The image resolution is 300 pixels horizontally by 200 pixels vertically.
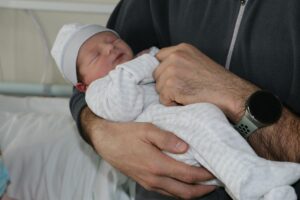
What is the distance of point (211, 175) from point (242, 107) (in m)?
0.15

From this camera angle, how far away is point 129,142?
934mm

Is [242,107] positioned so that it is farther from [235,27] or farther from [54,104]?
[54,104]

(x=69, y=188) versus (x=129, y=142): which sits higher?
(x=129, y=142)

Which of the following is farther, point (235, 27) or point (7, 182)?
point (7, 182)

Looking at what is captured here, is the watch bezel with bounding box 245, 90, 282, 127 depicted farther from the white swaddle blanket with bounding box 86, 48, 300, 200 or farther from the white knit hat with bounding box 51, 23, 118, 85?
the white knit hat with bounding box 51, 23, 118, 85

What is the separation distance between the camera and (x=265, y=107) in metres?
0.82

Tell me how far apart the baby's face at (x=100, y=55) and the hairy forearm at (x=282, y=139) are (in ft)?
1.53

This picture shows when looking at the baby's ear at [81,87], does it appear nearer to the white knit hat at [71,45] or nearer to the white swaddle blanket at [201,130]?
the white knit hat at [71,45]

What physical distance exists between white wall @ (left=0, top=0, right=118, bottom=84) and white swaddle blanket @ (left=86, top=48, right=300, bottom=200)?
980 mm

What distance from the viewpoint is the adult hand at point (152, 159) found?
861mm

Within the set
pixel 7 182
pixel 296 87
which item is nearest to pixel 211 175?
pixel 296 87

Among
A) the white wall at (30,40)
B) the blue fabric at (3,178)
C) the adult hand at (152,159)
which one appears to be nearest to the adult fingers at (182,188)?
the adult hand at (152,159)

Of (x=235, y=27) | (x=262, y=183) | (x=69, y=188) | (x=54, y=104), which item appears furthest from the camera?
(x=54, y=104)

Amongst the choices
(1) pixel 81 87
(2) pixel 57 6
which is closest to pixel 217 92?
(1) pixel 81 87
